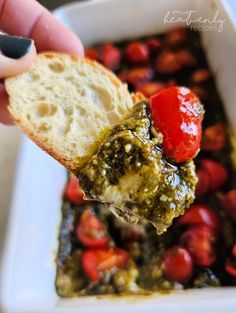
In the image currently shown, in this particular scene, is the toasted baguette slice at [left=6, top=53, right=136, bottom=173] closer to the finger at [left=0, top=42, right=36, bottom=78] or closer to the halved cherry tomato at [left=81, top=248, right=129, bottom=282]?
the finger at [left=0, top=42, right=36, bottom=78]

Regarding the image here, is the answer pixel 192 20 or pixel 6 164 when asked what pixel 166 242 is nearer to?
pixel 6 164

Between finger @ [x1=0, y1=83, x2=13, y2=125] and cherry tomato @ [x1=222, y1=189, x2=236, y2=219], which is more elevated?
finger @ [x1=0, y1=83, x2=13, y2=125]

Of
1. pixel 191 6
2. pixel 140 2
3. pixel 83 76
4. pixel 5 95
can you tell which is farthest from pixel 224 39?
pixel 5 95

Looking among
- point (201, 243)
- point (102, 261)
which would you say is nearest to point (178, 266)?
point (201, 243)

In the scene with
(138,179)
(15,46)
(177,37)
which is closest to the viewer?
(138,179)

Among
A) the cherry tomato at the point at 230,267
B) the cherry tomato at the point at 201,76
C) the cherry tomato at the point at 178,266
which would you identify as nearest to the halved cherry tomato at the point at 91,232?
the cherry tomato at the point at 178,266

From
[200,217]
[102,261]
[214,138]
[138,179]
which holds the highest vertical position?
[138,179]

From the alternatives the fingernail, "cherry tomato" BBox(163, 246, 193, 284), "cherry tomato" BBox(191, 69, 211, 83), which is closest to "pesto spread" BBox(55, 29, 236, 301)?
"cherry tomato" BBox(163, 246, 193, 284)
